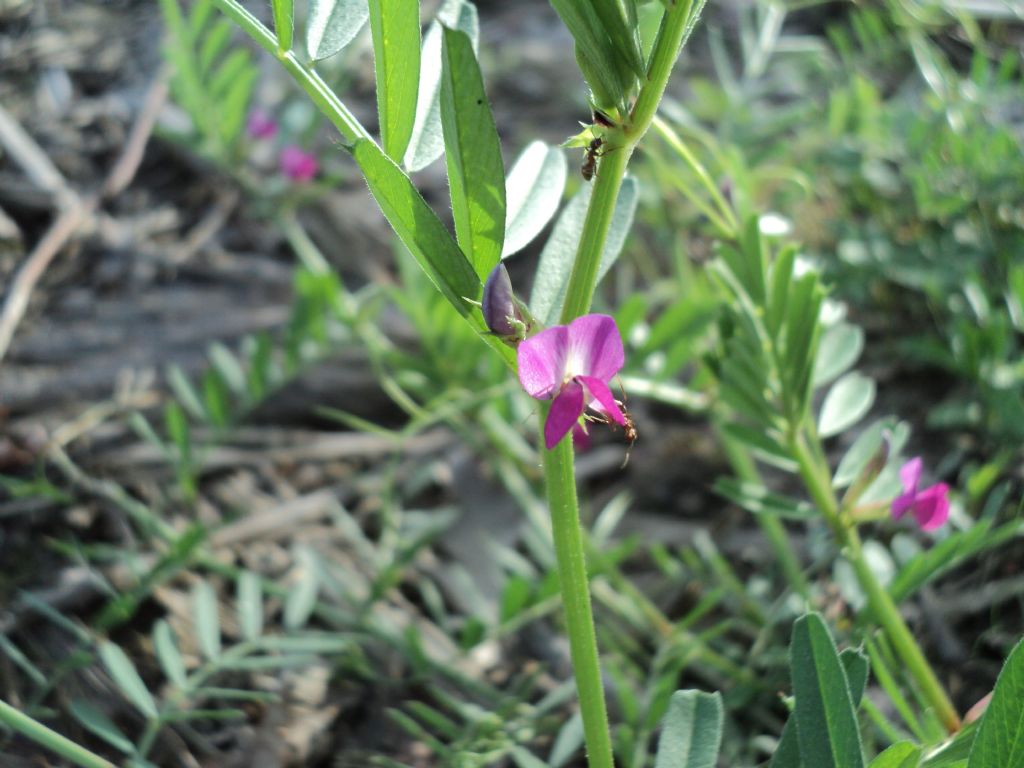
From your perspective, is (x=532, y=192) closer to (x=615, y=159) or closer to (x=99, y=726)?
(x=615, y=159)

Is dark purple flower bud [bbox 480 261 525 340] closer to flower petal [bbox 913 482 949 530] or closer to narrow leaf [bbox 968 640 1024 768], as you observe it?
narrow leaf [bbox 968 640 1024 768]

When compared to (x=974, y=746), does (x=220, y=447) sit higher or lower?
lower

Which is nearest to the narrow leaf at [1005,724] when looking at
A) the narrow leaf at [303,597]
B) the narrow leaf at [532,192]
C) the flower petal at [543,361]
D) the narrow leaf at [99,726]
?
the flower petal at [543,361]

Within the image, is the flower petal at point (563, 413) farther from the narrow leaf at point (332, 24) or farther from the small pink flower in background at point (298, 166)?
the small pink flower in background at point (298, 166)

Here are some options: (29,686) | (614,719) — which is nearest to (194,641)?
(29,686)

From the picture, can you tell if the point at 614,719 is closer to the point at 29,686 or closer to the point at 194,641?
the point at 194,641

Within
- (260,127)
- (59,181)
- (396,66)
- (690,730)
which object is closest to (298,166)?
(260,127)
